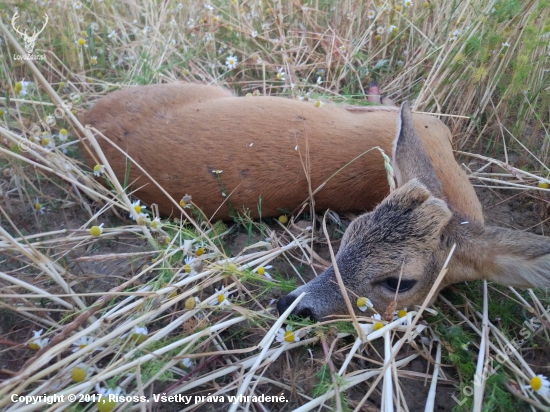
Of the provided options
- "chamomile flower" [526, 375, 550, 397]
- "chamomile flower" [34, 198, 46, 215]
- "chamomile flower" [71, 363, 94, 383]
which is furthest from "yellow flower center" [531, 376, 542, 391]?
"chamomile flower" [34, 198, 46, 215]

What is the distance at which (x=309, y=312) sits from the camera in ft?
8.41

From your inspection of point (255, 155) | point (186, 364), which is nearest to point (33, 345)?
point (186, 364)

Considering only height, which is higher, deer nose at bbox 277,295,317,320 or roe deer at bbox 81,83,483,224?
roe deer at bbox 81,83,483,224


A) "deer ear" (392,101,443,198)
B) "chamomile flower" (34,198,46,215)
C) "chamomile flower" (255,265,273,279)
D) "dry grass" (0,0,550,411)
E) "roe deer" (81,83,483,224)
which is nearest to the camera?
"dry grass" (0,0,550,411)

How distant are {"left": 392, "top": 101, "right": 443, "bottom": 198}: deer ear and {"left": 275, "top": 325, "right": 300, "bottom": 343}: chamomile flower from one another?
1244mm

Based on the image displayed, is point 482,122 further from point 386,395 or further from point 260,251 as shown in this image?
point 386,395

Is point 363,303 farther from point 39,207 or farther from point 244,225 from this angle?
point 39,207

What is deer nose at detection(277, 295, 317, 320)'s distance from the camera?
2.56 meters

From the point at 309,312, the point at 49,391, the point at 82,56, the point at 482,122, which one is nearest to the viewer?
the point at 49,391

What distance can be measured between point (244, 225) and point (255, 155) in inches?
20.8

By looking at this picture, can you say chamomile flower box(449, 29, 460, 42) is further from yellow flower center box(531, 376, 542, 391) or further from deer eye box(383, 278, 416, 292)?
yellow flower center box(531, 376, 542, 391)

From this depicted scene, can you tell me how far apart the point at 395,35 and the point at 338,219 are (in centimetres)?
257

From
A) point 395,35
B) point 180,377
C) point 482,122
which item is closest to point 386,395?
point 180,377

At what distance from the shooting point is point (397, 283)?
2.60 meters
